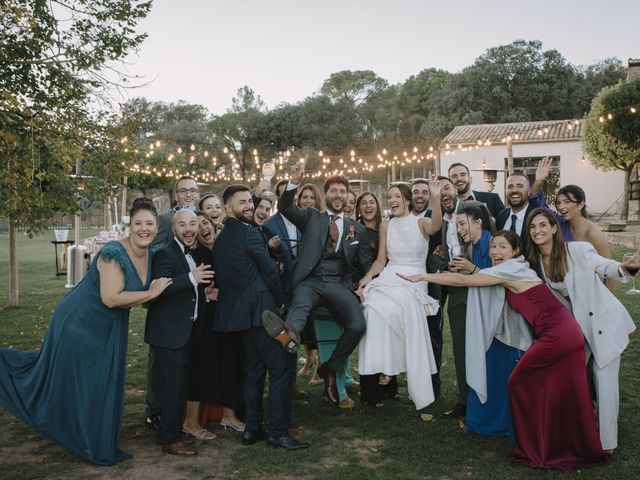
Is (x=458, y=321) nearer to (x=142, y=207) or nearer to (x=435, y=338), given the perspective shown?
(x=435, y=338)

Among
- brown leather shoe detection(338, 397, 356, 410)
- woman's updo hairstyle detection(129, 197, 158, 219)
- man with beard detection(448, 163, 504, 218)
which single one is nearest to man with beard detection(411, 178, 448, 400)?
man with beard detection(448, 163, 504, 218)

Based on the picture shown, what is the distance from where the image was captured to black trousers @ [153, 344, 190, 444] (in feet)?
14.8

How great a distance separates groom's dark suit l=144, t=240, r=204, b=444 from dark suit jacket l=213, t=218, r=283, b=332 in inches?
12.0

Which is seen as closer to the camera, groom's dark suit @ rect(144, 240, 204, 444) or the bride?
groom's dark suit @ rect(144, 240, 204, 444)

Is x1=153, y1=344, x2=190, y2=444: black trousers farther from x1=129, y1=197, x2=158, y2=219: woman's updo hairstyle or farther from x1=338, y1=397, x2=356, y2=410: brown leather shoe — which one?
x1=338, y1=397, x2=356, y2=410: brown leather shoe

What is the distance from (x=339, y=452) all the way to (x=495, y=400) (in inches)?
55.8

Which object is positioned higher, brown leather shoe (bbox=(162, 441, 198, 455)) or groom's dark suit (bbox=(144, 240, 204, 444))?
groom's dark suit (bbox=(144, 240, 204, 444))

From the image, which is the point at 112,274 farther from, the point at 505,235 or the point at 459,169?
the point at 459,169

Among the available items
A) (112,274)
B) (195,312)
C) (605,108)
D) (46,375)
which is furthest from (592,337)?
(605,108)

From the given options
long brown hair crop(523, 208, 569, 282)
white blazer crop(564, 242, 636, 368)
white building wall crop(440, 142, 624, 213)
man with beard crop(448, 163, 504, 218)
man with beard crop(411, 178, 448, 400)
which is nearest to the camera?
white blazer crop(564, 242, 636, 368)

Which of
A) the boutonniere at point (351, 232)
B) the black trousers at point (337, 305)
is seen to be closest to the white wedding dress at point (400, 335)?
the black trousers at point (337, 305)

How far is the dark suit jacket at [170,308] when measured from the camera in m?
4.46

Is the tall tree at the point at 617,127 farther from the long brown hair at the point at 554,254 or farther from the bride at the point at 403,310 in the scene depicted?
the long brown hair at the point at 554,254

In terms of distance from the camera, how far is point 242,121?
1916 inches
